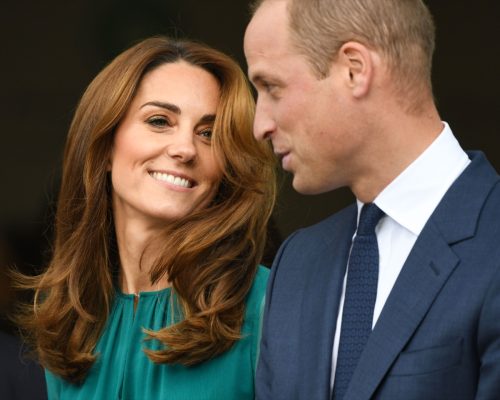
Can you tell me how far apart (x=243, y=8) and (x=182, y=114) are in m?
2.03

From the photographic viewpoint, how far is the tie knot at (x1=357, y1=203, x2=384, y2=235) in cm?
234

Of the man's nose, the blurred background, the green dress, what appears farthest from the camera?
the blurred background

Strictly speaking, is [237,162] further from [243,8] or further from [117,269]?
[243,8]

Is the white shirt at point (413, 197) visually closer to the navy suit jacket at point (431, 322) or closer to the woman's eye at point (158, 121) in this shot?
the navy suit jacket at point (431, 322)

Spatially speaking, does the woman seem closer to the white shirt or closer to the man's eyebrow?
the man's eyebrow

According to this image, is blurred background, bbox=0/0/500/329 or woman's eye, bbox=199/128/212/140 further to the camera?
blurred background, bbox=0/0/500/329

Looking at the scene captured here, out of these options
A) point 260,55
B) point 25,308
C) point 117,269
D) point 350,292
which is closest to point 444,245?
point 350,292

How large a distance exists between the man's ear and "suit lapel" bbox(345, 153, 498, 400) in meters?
0.26

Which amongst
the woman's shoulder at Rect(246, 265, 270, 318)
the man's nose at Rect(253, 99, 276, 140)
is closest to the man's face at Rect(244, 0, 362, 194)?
the man's nose at Rect(253, 99, 276, 140)

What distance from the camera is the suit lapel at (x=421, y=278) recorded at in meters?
2.17

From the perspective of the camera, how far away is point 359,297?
231cm

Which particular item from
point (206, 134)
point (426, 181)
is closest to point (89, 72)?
point (206, 134)

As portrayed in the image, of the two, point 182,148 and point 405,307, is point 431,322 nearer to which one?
point 405,307

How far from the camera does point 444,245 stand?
2.20m
